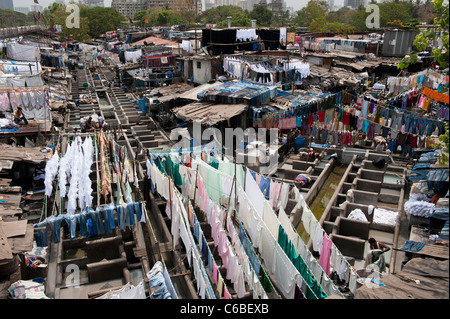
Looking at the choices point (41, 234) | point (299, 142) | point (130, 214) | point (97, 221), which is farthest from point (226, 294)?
point (299, 142)

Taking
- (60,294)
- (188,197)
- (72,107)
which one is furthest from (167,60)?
(60,294)

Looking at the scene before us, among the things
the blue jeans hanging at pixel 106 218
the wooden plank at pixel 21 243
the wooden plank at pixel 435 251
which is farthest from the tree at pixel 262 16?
the wooden plank at pixel 435 251

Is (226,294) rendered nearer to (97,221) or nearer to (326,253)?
(326,253)

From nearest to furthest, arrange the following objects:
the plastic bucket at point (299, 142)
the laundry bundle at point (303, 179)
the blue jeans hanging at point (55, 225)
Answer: the blue jeans hanging at point (55, 225) < the laundry bundle at point (303, 179) < the plastic bucket at point (299, 142)

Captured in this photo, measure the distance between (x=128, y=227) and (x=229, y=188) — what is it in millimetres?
4486

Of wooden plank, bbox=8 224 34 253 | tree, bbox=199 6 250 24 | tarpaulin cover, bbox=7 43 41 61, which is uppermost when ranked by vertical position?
tree, bbox=199 6 250 24

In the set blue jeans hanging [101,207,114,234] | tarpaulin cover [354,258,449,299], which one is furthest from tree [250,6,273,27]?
tarpaulin cover [354,258,449,299]

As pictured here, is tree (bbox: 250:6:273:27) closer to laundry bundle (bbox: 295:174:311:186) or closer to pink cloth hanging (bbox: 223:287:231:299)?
laundry bundle (bbox: 295:174:311:186)

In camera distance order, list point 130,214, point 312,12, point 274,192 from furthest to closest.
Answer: point 312,12, point 274,192, point 130,214

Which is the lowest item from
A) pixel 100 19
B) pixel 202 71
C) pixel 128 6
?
pixel 202 71

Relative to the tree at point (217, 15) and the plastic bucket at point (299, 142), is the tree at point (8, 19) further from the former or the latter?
the plastic bucket at point (299, 142)

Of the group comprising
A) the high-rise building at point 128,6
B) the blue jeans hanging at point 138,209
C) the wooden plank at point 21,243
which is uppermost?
the high-rise building at point 128,6

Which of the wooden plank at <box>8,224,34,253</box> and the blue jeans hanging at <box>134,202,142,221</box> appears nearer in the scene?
the wooden plank at <box>8,224,34,253</box>

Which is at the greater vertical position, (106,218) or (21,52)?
(21,52)
